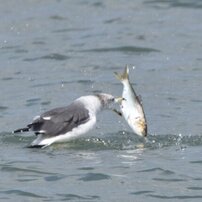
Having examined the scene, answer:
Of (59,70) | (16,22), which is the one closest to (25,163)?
(59,70)

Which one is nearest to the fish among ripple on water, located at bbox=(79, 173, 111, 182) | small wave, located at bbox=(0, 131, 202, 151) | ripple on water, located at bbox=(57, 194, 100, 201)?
small wave, located at bbox=(0, 131, 202, 151)

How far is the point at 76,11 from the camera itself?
827 inches

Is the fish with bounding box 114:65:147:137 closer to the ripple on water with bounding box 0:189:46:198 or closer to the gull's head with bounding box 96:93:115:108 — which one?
the gull's head with bounding box 96:93:115:108

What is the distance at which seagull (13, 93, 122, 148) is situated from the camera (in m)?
11.6

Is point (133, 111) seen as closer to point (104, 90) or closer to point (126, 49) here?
point (104, 90)

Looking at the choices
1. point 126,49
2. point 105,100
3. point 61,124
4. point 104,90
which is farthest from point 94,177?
point 126,49

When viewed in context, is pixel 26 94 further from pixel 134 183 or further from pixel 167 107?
pixel 134 183

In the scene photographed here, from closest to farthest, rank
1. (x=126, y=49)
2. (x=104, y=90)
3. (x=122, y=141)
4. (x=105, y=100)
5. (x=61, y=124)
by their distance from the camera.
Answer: (x=61, y=124)
(x=122, y=141)
(x=105, y=100)
(x=104, y=90)
(x=126, y=49)

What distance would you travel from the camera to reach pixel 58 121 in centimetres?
1167

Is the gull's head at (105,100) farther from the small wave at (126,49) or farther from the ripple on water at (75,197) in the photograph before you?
the small wave at (126,49)

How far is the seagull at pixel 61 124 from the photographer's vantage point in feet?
38.0

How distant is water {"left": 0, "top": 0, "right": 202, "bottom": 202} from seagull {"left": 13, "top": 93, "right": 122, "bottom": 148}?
152 mm

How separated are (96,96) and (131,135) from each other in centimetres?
61

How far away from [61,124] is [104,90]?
387 centimetres
